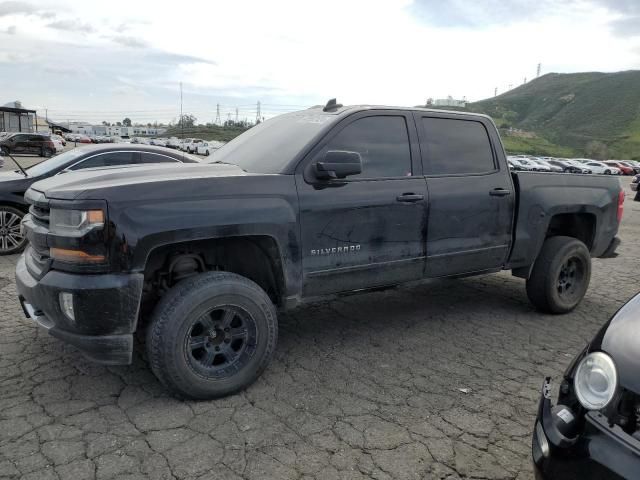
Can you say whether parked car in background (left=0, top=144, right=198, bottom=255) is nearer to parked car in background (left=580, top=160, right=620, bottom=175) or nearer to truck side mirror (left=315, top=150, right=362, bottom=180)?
truck side mirror (left=315, top=150, right=362, bottom=180)

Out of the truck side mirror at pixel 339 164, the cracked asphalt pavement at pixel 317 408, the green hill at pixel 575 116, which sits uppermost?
the green hill at pixel 575 116

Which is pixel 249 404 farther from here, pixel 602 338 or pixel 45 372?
pixel 602 338

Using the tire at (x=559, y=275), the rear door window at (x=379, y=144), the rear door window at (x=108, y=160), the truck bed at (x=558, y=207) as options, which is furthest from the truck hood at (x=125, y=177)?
the rear door window at (x=108, y=160)

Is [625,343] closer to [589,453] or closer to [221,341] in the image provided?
[589,453]

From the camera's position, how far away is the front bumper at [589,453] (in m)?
1.72

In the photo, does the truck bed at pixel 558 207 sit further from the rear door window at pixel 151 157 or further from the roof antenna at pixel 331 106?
the rear door window at pixel 151 157

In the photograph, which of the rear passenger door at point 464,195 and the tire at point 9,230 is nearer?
the rear passenger door at point 464,195

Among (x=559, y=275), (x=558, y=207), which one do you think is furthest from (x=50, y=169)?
(x=559, y=275)

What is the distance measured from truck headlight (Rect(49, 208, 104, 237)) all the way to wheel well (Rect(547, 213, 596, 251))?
424 centimetres

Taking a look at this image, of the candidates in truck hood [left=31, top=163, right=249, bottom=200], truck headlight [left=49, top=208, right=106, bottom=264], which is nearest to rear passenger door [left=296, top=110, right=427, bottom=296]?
truck hood [left=31, top=163, right=249, bottom=200]

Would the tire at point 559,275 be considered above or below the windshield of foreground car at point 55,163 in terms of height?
below

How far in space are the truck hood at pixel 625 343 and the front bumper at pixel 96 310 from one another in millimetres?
2379

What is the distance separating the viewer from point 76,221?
2.91 metres

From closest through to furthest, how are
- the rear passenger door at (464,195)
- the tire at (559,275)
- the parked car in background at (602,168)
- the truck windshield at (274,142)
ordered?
1. the truck windshield at (274,142)
2. the rear passenger door at (464,195)
3. the tire at (559,275)
4. the parked car in background at (602,168)
